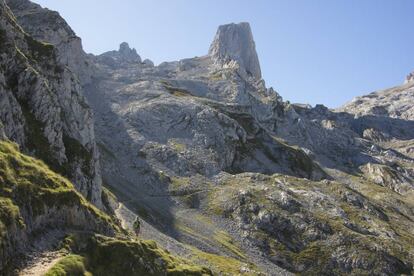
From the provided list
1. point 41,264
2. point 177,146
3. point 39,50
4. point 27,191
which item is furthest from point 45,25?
point 41,264

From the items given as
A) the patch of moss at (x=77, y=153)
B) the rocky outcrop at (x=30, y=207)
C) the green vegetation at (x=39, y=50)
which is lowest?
the rocky outcrop at (x=30, y=207)

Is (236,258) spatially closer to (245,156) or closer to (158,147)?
(158,147)

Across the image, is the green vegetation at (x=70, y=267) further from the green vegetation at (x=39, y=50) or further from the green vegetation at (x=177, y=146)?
the green vegetation at (x=177, y=146)

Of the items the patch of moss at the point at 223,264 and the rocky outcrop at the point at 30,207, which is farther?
the patch of moss at the point at 223,264

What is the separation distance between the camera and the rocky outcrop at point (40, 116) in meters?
58.7

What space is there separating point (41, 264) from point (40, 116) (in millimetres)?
33832

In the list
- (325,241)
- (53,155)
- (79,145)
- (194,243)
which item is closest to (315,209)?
(325,241)

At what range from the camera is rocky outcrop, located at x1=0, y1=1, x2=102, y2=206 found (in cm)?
5869

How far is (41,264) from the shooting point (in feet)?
124

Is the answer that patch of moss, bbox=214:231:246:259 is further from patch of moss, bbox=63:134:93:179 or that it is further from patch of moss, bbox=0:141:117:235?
patch of moss, bbox=0:141:117:235

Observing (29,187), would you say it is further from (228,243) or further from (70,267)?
(228,243)

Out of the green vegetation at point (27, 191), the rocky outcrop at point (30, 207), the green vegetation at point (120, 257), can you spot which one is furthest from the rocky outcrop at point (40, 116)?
the green vegetation at point (120, 257)

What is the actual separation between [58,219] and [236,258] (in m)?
65.7

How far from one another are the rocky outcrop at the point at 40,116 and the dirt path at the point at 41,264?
19.7 meters
